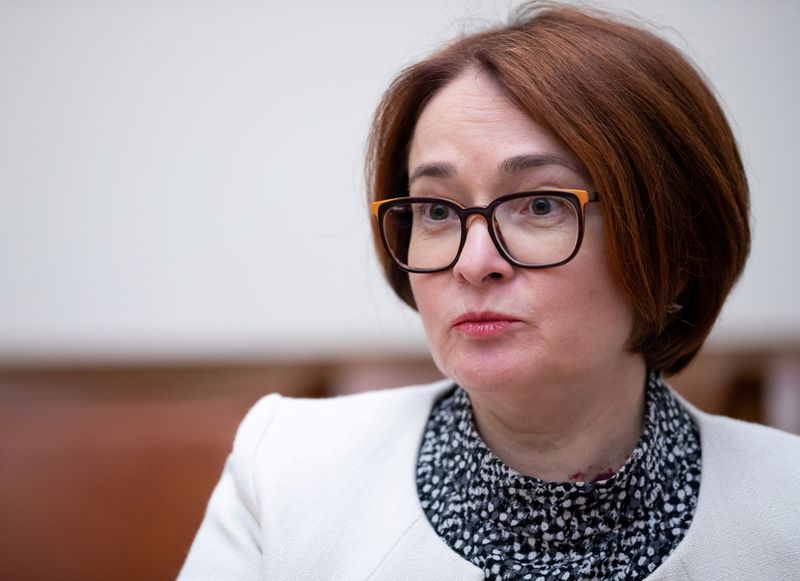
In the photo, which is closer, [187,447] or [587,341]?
[587,341]

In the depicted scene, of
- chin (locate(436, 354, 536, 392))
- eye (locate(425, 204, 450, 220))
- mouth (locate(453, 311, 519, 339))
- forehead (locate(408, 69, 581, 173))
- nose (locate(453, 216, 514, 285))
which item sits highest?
forehead (locate(408, 69, 581, 173))

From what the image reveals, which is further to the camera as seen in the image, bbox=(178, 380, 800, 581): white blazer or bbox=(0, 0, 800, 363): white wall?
bbox=(0, 0, 800, 363): white wall

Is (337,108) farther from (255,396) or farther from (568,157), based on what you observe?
(568,157)

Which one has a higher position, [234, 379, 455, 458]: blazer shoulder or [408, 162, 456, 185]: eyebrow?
[408, 162, 456, 185]: eyebrow

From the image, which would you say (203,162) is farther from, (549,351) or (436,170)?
(549,351)

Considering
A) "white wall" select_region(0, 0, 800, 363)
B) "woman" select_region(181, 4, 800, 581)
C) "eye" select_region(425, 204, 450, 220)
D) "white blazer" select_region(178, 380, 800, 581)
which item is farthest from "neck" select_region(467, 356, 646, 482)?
"white wall" select_region(0, 0, 800, 363)

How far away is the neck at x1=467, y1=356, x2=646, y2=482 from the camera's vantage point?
1.09 metres

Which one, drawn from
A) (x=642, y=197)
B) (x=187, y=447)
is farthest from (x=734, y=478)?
(x=187, y=447)

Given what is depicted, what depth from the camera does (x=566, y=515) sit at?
1.07 metres

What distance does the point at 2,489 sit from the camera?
6.21 feet

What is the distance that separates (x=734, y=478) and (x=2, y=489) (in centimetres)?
162

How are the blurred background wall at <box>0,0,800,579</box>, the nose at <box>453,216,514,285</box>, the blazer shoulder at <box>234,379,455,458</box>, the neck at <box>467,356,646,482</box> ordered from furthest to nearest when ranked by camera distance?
the blurred background wall at <box>0,0,800,579</box>, the blazer shoulder at <box>234,379,455,458</box>, the neck at <box>467,356,646,482</box>, the nose at <box>453,216,514,285</box>

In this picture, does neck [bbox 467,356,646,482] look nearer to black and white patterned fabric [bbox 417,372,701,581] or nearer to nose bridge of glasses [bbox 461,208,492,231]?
black and white patterned fabric [bbox 417,372,701,581]

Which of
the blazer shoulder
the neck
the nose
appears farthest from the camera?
the blazer shoulder
